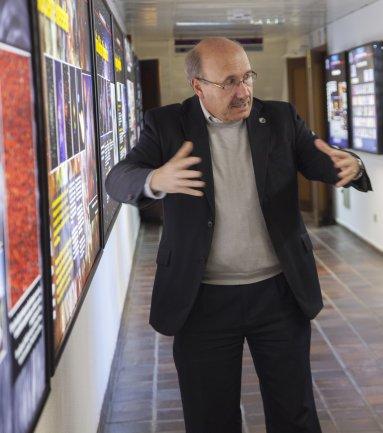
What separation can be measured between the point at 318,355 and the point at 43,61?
297 cm

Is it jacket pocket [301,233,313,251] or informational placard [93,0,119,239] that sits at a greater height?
informational placard [93,0,119,239]

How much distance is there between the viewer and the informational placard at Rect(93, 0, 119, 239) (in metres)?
3.44

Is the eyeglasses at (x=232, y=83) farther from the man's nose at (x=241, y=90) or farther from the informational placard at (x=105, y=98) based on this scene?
the informational placard at (x=105, y=98)

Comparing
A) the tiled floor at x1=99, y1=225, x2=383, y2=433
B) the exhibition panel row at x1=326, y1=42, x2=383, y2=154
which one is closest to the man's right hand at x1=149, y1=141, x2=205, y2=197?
the tiled floor at x1=99, y1=225, x2=383, y2=433

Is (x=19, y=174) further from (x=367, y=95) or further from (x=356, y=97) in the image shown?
(x=356, y=97)

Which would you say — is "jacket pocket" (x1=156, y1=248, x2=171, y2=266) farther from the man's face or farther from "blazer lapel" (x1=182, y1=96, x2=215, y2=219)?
the man's face

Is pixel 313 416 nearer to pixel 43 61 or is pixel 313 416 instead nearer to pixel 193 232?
pixel 193 232

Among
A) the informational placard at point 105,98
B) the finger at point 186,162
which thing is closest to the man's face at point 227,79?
the finger at point 186,162

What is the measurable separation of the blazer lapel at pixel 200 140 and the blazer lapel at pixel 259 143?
134 millimetres

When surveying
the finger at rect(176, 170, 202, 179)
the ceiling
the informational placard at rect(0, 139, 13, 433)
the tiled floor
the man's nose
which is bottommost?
the tiled floor

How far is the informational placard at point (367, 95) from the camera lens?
22.0 ft

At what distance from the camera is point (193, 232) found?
205cm

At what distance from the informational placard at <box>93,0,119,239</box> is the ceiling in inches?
68.3

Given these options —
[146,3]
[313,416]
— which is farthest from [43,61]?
[146,3]
